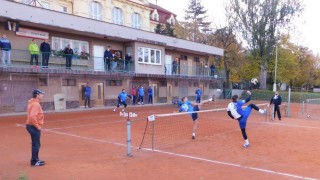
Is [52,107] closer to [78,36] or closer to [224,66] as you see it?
[78,36]

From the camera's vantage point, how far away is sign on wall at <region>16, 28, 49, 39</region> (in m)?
22.4

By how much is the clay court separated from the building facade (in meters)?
8.70

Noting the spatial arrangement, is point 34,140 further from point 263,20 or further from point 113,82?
point 263,20

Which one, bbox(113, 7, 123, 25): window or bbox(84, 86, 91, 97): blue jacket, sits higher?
bbox(113, 7, 123, 25): window

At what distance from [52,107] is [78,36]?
21.8 ft

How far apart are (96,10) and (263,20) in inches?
975

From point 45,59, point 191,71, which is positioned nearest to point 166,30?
point 191,71

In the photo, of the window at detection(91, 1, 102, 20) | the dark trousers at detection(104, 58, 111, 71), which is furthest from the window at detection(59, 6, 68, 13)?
the dark trousers at detection(104, 58, 111, 71)

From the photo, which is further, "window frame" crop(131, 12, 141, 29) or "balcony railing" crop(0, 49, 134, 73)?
"window frame" crop(131, 12, 141, 29)

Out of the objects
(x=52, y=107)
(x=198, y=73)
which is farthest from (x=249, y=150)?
(x=198, y=73)

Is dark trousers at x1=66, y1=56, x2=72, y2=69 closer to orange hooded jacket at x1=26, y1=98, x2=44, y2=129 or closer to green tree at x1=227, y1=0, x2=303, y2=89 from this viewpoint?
orange hooded jacket at x1=26, y1=98, x2=44, y2=129

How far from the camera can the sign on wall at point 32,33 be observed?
22438 millimetres

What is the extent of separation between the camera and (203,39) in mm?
52844

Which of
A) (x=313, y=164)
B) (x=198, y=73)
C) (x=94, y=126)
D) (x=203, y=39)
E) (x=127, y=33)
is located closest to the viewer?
(x=313, y=164)
